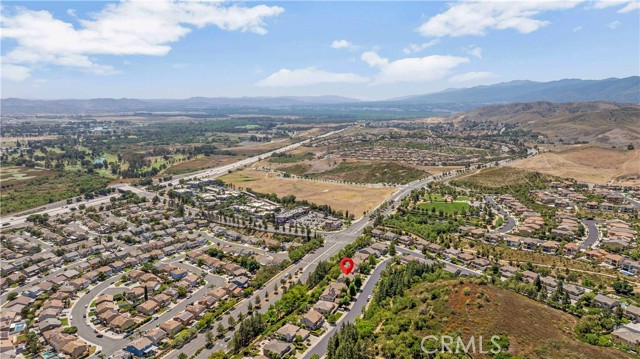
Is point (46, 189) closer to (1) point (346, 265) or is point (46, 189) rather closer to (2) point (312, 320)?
(1) point (346, 265)

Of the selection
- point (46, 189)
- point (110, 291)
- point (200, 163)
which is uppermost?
point (200, 163)

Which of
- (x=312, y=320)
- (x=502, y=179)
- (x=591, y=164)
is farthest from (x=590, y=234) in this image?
(x=591, y=164)

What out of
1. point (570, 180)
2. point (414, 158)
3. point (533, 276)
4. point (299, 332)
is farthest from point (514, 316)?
point (414, 158)

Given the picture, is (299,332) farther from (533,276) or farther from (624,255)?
(624,255)

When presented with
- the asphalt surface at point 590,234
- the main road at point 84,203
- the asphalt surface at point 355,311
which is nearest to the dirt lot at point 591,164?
the asphalt surface at point 590,234

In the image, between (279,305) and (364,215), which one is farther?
(364,215)
